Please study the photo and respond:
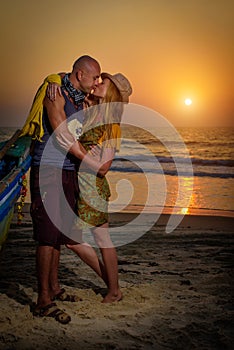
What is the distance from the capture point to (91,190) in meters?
3.74

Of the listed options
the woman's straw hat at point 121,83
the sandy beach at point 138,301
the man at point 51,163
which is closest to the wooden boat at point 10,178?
the sandy beach at point 138,301

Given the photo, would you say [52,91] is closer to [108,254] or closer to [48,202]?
[48,202]

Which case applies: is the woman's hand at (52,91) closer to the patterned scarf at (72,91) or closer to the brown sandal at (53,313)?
the patterned scarf at (72,91)

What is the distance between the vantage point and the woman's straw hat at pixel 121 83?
3.57 m

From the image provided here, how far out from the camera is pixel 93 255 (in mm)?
3932

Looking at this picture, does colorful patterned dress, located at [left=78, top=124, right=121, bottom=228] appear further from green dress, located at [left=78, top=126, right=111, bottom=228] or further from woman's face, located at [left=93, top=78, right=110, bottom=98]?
woman's face, located at [left=93, top=78, right=110, bottom=98]

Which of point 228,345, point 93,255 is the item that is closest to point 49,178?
point 93,255

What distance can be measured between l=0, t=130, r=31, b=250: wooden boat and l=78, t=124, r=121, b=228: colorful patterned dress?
2.35 feet

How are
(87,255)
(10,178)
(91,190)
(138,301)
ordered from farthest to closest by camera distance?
(10,178)
(138,301)
(87,255)
(91,190)

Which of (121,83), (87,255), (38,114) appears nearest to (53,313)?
(87,255)

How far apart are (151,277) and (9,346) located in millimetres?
1926

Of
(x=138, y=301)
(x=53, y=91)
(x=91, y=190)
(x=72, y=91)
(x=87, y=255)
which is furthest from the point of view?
(x=138, y=301)

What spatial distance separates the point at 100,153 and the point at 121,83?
568 mm

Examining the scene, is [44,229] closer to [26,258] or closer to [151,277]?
[151,277]
